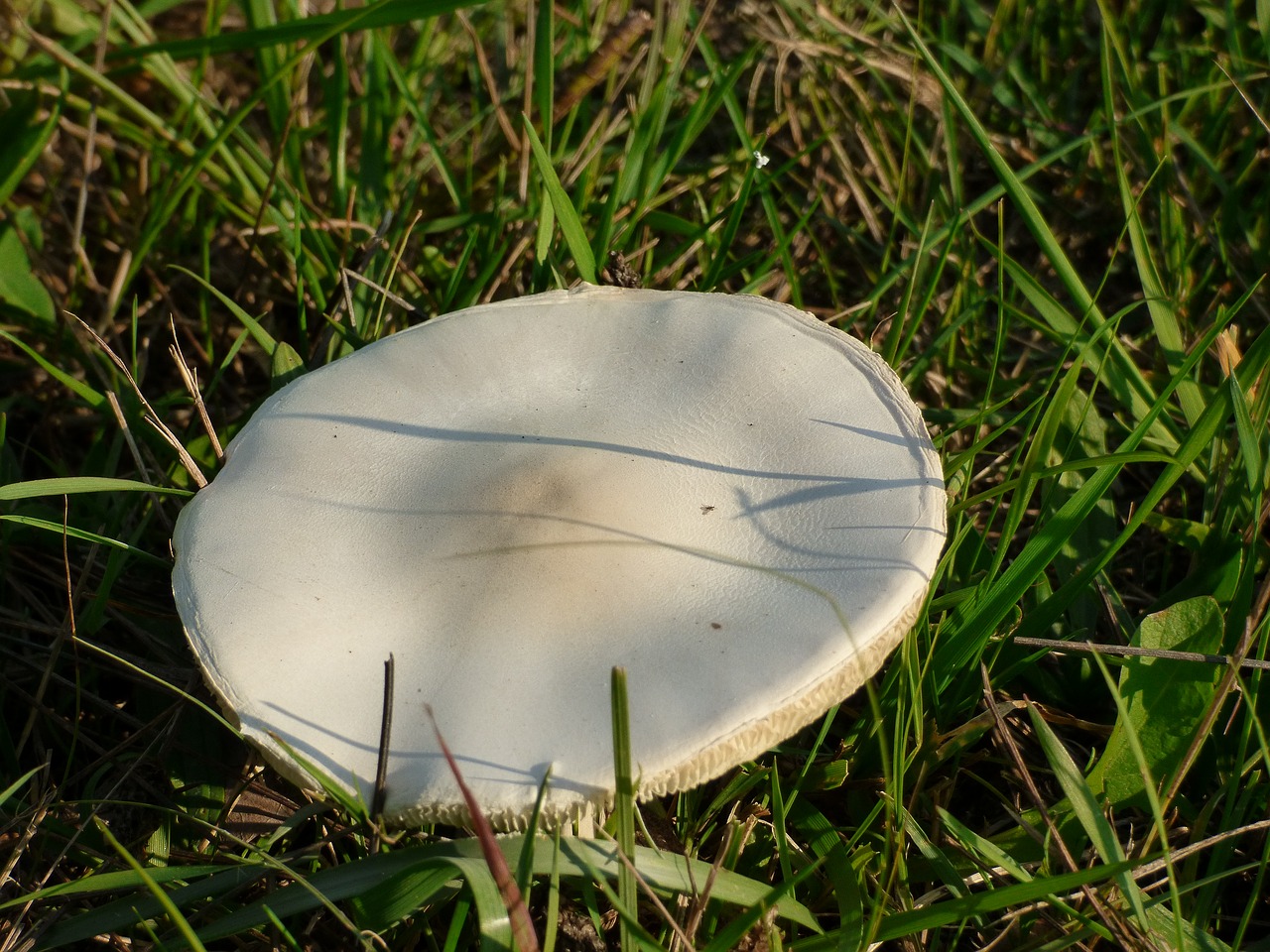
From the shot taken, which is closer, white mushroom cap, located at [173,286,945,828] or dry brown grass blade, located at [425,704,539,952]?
dry brown grass blade, located at [425,704,539,952]

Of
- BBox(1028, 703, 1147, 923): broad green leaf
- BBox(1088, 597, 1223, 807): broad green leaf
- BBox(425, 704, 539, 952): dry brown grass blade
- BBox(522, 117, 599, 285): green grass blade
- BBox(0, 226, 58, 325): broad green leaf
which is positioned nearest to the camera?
BBox(425, 704, 539, 952): dry brown grass blade

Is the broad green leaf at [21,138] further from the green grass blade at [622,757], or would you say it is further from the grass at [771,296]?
the green grass blade at [622,757]

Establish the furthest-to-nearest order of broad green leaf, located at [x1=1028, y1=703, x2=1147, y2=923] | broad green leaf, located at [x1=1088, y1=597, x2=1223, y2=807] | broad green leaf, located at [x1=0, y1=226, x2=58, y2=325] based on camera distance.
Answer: broad green leaf, located at [x1=0, y1=226, x2=58, y2=325], broad green leaf, located at [x1=1088, y1=597, x2=1223, y2=807], broad green leaf, located at [x1=1028, y1=703, x2=1147, y2=923]

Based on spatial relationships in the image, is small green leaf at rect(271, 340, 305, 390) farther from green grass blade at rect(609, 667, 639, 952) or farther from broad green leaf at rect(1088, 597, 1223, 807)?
broad green leaf at rect(1088, 597, 1223, 807)

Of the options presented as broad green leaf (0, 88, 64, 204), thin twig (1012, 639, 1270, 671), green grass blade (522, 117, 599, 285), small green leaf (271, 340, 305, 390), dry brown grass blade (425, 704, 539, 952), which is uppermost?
broad green leaf (0, 88, 64, 204)

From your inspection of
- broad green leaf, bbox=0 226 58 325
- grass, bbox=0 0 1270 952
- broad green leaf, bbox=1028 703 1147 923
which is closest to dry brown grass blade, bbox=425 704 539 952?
grass, bbox=0 0 1270 952

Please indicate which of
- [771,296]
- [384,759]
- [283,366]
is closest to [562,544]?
[384,759]

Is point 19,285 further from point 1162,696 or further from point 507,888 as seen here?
point 1162,696
